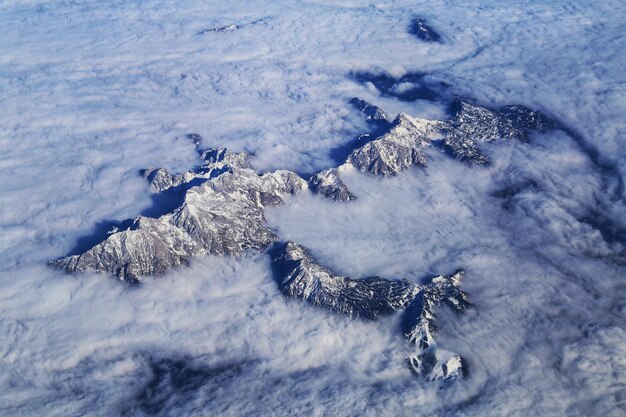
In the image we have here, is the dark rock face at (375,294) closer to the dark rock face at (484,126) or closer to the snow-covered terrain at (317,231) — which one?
the snow-covered terrain at (317,231)

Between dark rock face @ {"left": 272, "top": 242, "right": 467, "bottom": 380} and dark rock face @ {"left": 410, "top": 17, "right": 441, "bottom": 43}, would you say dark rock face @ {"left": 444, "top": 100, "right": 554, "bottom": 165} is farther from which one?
dark rock face @ {"left": 410, "top": 17, "right": 441, "bottom": 43}

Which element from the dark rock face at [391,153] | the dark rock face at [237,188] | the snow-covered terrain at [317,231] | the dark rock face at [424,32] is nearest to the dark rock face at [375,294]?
the snow-covered terrain at [317,231]

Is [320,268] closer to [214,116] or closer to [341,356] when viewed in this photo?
[341,356]

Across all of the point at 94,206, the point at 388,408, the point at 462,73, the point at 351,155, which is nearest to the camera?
the point at 388,408

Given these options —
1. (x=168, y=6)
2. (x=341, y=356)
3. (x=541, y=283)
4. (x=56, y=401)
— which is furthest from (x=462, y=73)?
(x=168, y=6)

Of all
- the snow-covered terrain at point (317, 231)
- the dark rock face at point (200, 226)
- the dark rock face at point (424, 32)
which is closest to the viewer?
the snow-covered terrain at point (317, 231)

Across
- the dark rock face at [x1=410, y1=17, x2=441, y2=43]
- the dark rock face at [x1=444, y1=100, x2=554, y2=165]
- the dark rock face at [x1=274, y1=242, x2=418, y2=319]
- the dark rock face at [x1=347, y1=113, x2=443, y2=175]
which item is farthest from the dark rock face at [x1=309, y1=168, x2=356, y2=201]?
the dark rock face at [x1=410, y1=17, x2=441, y2=43]
